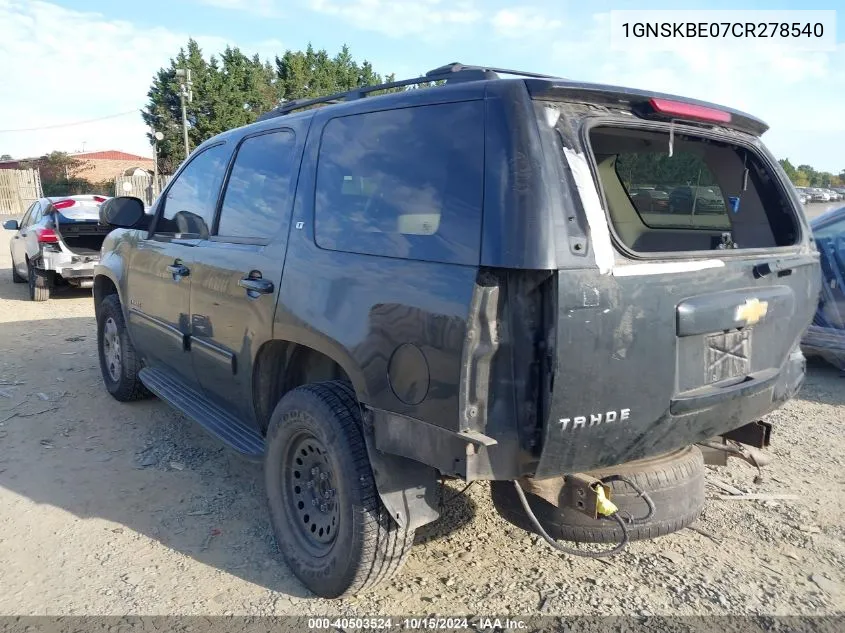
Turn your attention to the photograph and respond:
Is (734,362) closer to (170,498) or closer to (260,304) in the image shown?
(260,304)

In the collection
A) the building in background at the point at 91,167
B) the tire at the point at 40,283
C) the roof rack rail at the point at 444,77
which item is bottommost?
the tire at the point at 40,283

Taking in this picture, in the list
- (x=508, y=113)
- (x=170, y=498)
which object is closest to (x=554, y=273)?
(x=508, y=113)

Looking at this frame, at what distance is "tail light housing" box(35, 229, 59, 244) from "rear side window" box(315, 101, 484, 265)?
8.57 m

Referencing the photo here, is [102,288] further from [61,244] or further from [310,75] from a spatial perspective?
[310,75]

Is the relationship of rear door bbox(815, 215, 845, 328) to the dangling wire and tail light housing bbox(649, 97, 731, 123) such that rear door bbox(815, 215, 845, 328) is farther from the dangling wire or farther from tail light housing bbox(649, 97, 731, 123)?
the dangling wire

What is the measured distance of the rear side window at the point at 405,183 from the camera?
216cm

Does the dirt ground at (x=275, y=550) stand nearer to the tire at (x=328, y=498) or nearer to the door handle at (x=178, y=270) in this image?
the tire at (x=328, y=498)

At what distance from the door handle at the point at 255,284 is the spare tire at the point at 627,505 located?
1331mm

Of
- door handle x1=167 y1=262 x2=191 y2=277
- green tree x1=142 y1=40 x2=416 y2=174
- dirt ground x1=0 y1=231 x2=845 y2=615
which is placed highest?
green tree x1=142 y1=40 x2=416 y2=174

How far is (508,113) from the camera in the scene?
83.4 inches

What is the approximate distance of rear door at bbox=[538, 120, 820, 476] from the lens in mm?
2076

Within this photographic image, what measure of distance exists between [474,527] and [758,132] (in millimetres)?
2360

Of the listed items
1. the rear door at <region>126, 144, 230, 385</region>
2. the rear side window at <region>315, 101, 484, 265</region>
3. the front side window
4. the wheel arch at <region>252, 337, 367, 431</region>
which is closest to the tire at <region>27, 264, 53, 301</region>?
the rear door at <region>126, 144, 230, 385</region>

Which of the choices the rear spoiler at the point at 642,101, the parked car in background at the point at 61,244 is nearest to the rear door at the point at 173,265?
the rear spoiler at the point at 642,101
